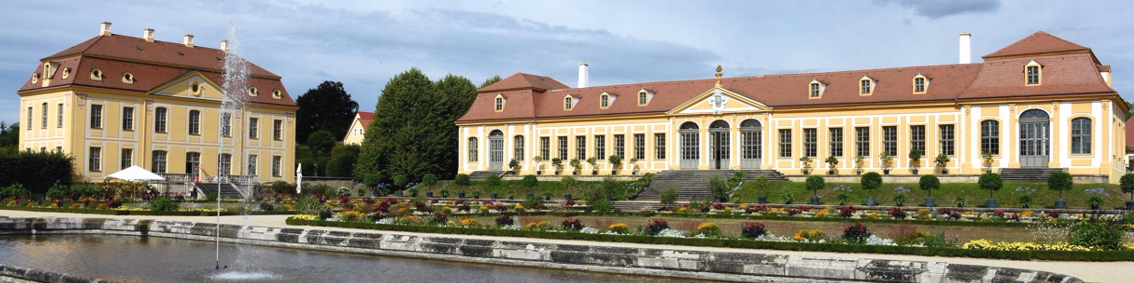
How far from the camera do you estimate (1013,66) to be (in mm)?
39938

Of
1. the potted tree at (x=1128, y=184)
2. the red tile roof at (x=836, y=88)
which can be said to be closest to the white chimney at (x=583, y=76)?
the red tile roof at (x=836, y=88)

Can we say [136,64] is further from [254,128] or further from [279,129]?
[279,129]

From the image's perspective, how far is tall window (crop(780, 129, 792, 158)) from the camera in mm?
44766

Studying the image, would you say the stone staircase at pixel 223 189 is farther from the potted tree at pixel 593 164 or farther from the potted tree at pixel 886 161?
the potted tree at pixel 886 161

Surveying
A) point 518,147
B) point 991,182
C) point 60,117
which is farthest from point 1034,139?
point 60,117

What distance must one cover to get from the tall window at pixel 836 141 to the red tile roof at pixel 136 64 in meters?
27.6

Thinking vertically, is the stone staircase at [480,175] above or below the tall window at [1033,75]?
below

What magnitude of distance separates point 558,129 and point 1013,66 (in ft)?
67.5

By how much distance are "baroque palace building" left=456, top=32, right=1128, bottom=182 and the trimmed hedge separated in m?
25.0

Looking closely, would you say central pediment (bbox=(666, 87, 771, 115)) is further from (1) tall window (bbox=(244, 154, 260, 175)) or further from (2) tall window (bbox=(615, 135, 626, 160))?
(1) tall window (bbox=(244, 154, 260, 175))

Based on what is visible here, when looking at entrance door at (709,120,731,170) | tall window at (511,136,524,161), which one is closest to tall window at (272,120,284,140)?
tall window at (511,136,524,161)

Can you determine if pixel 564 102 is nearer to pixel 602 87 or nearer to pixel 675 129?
pixel 602 87

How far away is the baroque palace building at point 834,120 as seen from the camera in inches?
1521

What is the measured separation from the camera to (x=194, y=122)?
50438 millimetres
